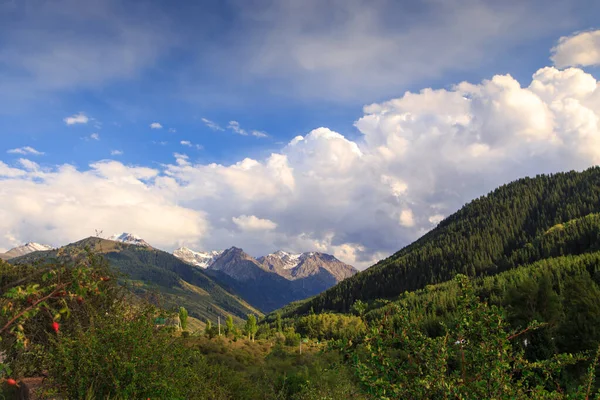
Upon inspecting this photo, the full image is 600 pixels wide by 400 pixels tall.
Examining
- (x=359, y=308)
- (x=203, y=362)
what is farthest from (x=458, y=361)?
(x=203, y=362)

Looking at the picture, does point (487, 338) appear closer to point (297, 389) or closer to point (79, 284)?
point (79, 284)

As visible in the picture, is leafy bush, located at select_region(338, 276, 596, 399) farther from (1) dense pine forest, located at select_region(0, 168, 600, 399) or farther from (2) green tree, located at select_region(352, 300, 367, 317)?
(2) green tree, located at select_region(352, 300, 367, 317)

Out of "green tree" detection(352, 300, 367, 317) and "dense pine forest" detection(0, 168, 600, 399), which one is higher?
"green tree" detection(352, 300, 367, 317)

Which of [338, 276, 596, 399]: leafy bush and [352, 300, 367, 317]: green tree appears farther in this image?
[352, 300, 367, 317]: green tree

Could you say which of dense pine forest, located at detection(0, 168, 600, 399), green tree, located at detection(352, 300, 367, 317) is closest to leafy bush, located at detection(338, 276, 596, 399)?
dense pine forest, located at detection(0, 168, 600, 399)

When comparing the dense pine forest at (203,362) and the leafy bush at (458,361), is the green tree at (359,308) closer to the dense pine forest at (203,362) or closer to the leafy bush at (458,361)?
the dense pine forest at (203,362)

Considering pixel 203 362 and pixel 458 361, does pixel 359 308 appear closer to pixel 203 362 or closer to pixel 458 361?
pixel 458 361

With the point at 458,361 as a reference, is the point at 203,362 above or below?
below

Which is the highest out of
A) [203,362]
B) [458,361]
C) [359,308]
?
[359,308]

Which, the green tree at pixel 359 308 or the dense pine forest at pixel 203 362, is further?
the green tree at pixel 359 308

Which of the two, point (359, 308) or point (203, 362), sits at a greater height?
point (359, 308)

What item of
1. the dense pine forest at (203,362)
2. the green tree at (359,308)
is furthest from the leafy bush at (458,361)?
the green tree at (359,308)

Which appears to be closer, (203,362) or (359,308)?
(359,308)

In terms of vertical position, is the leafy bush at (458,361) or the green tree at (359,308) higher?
the green tree at (359,308)
